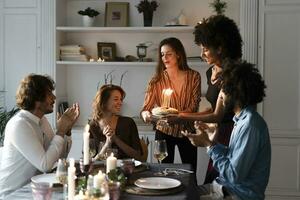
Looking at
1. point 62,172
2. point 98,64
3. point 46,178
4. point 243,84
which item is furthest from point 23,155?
point 98,64

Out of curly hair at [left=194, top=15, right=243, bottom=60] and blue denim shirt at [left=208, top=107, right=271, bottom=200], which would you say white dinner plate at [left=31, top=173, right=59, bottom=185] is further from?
curly hair at [left=194, top=15, right=243, bottom=60]

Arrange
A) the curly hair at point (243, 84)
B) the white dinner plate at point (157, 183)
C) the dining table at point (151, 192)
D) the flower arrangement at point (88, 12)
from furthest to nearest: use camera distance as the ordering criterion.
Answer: the flower arrangement at point (88, 12) < the curly hair at point (243, 84) < the white dinner plate at point (157, 183) < the dining table at point (151, 192)

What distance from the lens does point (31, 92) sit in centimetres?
260

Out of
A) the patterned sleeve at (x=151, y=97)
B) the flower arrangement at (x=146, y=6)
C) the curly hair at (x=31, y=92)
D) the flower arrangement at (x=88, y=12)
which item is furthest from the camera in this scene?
the flower arrangement at (x=88, y=12)

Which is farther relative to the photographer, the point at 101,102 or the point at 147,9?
the point at 147,9

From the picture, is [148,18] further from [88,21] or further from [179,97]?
[179,97]

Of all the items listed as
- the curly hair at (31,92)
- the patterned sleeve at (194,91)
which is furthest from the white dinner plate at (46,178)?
the patterned sleeve at (194,91)

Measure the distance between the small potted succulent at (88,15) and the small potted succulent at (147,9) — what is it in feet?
1.51

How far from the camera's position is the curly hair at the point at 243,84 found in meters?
2.29

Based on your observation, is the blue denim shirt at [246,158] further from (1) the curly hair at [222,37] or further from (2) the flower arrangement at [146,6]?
(2) the flower arrangement at [146,6]

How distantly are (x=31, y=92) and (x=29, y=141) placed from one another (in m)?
0.32

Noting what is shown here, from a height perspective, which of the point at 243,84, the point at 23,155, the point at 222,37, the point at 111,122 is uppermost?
the point at 222,37

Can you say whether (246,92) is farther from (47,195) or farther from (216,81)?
(47,195)

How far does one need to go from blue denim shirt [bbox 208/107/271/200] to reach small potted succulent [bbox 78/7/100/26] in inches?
103
